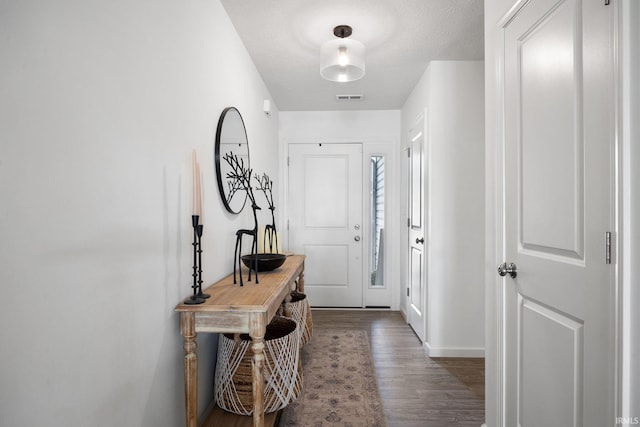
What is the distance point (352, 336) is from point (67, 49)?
2.97 m

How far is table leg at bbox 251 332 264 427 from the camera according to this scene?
4.53 ft

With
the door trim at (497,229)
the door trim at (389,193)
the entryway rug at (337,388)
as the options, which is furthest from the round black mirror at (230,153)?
the door trim at (389,193)

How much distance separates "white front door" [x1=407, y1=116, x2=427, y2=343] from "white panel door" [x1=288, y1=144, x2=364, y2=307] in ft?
2.47

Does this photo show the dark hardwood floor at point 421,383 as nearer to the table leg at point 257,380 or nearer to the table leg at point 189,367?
the table leg at point 257,380

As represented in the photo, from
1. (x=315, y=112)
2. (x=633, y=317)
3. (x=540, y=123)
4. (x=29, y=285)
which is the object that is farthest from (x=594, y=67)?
(x=315, y=112)

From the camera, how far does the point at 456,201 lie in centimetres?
288

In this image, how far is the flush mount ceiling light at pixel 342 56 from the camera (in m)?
2.18

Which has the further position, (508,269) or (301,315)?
(301,315)

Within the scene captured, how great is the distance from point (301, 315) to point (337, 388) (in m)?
0.63

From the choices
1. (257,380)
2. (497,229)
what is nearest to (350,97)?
(497,229)

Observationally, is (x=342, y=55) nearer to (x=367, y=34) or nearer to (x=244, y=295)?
(x=367, y=34)

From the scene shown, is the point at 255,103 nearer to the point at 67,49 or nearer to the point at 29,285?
the point at 67,49

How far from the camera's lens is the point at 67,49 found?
0.89 m

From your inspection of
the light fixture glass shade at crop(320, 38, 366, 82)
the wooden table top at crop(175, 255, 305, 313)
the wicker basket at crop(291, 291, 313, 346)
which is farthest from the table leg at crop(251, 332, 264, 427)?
the light fixture glass shade at crop(320, 38, 366, 82)
